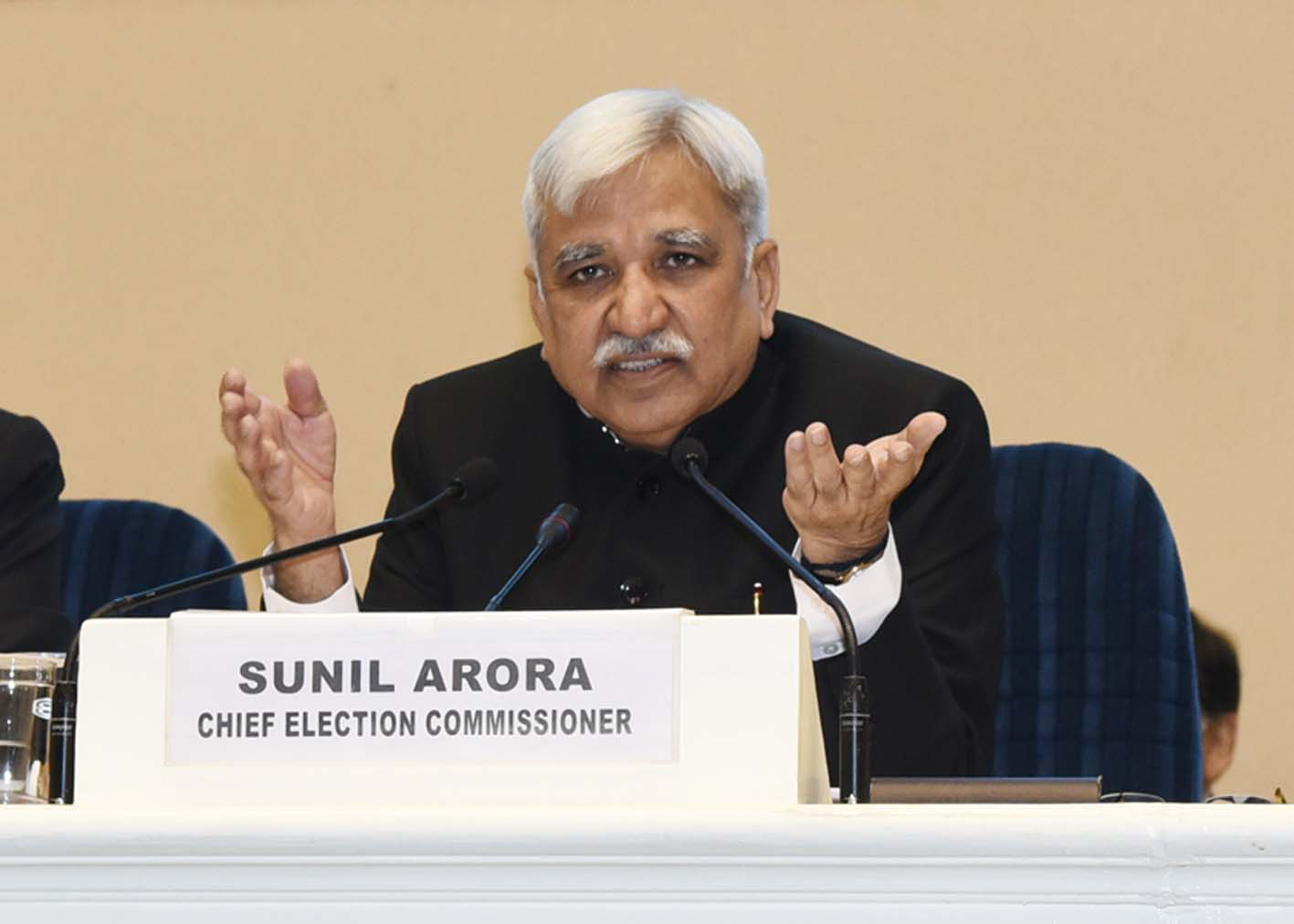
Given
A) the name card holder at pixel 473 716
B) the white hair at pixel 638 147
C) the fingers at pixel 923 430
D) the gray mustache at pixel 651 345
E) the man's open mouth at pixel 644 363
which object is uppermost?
the white hair at pixel 638 147

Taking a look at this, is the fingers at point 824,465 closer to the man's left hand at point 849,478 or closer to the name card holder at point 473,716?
the man's left hand at point 849,478

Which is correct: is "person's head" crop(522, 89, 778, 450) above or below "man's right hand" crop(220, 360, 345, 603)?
above

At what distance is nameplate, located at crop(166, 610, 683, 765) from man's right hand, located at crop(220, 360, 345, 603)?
3.35 feet

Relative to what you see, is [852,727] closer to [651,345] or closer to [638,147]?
[651,345]

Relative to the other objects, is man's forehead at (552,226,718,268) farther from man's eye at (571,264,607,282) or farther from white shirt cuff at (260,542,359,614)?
white shirt cuff at (260,542,359,614)

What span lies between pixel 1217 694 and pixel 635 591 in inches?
62.1

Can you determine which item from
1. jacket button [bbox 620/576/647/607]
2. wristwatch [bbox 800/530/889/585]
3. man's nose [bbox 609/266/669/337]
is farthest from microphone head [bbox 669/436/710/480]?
man's nose [bbox 609/266/669/337]

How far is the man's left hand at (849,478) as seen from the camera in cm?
192

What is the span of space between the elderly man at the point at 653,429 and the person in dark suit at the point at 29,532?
496 millimetres

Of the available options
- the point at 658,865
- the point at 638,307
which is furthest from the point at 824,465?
the point at 658,865

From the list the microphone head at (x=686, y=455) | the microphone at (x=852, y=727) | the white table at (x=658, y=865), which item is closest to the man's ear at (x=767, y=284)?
the microphone head at (x=686, y=455)

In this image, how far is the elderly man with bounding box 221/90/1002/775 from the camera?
242 centimetres

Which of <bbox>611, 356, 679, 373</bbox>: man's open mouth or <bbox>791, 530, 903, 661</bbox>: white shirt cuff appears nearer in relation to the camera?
<bbox>791, 530, 903, 661</bbox>: white shirt cuff

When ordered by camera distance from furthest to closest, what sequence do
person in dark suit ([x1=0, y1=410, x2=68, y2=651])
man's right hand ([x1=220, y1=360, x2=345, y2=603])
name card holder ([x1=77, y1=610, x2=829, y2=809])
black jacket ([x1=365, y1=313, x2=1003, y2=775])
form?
person in dark suit ([x1=0, y1=410, x2=68, y2=651]), black jacket ([x1=365, y1=313, x2=1003, y2=775]), man's right hand ([x1=220, y1=360, x2=345, y2=603]), name card holder ([x1=77, y1=610, x2=829, y2=809])
